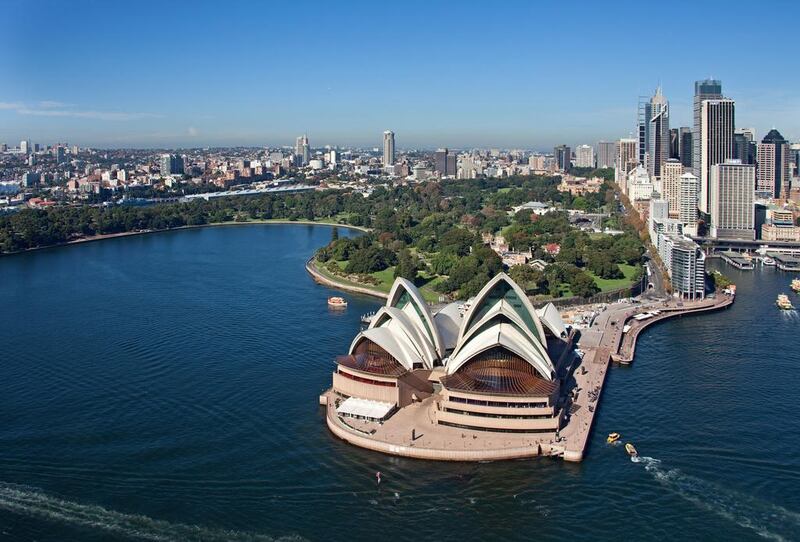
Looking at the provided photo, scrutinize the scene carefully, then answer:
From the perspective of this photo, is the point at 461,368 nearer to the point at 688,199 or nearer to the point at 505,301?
the point at 505,301

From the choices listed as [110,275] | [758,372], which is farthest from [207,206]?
[758,372]

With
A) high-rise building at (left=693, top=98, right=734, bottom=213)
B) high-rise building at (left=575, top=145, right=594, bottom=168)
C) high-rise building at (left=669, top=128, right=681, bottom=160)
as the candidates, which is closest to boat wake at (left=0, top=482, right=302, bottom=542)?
high-rise building at (left=693, top=98, right=734, bottom=213)

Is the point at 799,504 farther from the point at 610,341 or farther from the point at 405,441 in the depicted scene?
the point at 610,341

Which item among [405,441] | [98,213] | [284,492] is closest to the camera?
[284,492]

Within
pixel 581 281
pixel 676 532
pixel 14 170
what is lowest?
pixel 676 532

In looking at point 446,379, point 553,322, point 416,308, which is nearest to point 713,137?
point 553,322
